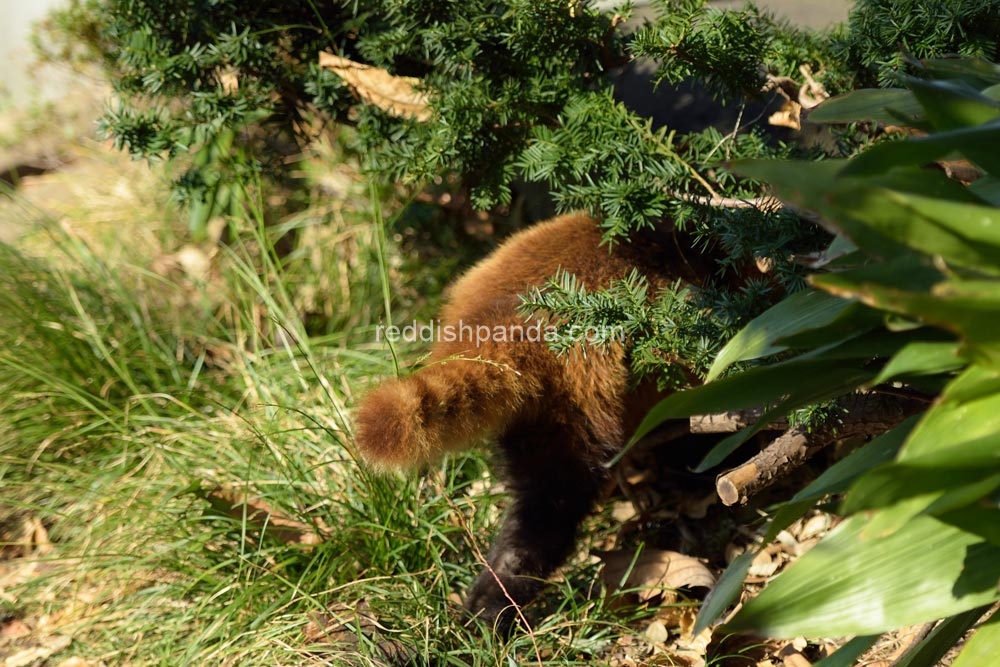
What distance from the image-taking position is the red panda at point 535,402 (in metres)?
2.12

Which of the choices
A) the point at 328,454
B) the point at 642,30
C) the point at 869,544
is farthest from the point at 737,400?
the point at 328,454

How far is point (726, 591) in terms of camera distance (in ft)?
5.25

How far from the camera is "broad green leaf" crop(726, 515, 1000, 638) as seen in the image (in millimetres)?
1250

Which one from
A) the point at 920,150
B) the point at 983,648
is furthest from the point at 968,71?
the point at 983,648

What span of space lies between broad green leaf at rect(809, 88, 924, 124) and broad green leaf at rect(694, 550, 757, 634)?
0.84 metres

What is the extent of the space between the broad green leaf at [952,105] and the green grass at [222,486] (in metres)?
1.50

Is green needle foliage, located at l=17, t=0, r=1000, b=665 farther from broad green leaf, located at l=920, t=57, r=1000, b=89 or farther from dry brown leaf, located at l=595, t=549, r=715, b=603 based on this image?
dry brown leaf, located at l=595, t=549, r=715, b=603

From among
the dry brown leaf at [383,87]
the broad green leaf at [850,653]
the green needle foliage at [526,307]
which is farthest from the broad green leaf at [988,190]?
the dry brown leaf at [383,87]

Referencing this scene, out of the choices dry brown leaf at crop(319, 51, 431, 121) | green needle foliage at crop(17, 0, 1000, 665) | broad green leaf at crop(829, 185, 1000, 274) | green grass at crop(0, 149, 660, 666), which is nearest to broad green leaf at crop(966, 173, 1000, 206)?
green needle foliage at crop(17, 0, 1000, 665)

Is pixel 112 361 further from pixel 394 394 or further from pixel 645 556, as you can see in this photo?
pixel 645 556

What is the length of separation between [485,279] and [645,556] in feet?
3.20

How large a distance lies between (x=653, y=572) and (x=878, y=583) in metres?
1.38

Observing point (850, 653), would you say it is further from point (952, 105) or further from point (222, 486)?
point (222, 486)

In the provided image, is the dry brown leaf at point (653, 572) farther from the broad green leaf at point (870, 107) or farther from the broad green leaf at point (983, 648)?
the broad green leaf at point (870, 107)
